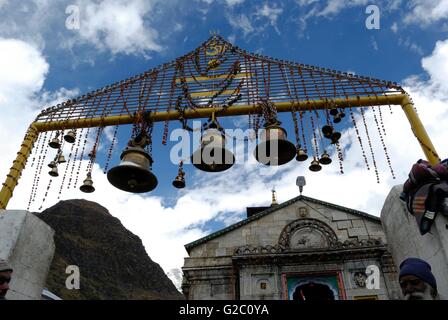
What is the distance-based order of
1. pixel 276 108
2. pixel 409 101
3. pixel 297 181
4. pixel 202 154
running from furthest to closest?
pixel 297 181
pixel 276 108
pixel 409 101
pixel 202 154

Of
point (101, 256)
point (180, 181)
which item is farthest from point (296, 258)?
point (101, 256)

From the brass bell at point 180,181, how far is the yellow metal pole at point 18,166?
2.93 m

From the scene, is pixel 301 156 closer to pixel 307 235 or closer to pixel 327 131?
pixel 327 131

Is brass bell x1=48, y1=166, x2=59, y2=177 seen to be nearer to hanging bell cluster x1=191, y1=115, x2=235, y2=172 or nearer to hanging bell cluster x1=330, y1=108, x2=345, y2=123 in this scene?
hanging bell cluster x1=191, y1=115, x2=235, y2=172

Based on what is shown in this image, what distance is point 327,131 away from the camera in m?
6.87

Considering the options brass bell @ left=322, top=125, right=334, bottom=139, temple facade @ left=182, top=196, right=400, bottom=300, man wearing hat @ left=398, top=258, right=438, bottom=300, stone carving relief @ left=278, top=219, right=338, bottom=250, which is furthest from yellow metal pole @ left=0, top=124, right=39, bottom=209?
stone carving relief @ left=278, top=219, right=338, bottom=250

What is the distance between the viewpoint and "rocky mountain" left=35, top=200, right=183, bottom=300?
7369 centimetres

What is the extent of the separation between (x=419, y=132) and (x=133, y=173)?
15.7 feet

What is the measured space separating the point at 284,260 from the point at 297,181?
738 centimetres

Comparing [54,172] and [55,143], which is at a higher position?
[55,143]

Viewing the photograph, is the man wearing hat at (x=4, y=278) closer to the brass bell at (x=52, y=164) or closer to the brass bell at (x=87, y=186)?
the brass bell at (x=87, y=186)
